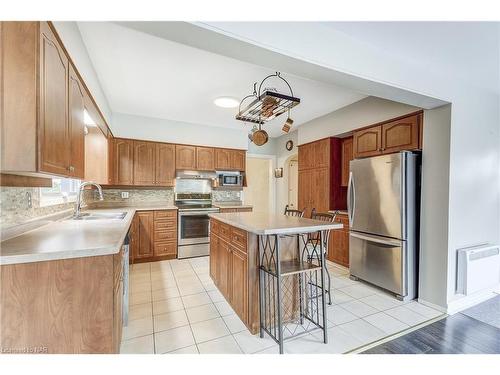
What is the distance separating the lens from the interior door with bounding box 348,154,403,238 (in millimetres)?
2610

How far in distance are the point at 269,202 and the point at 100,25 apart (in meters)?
4.77

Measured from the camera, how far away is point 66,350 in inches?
49.5

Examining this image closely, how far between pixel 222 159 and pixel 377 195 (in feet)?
9.97

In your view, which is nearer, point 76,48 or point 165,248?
point 76,48

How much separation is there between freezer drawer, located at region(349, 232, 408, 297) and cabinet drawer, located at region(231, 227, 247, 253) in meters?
1.80

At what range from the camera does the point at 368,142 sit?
3170mm

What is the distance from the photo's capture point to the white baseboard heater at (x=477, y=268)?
2.41 m

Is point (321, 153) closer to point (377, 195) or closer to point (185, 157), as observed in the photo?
point (377, 195)

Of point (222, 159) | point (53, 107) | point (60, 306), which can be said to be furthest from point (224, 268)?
point (222, 159)

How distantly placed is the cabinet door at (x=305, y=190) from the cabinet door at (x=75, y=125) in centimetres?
343

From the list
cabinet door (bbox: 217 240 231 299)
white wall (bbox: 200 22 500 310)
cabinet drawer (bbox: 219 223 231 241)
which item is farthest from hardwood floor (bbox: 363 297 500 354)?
cabinet drawer (bbox: 219 223 231 241)

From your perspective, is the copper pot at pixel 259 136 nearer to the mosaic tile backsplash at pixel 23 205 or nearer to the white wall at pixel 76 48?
the white wall at pixel 76 48

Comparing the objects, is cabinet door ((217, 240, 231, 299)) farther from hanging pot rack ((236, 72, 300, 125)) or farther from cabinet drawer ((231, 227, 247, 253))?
hanging pot rack ((236, 72, 300, 125))
